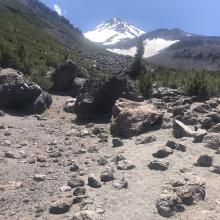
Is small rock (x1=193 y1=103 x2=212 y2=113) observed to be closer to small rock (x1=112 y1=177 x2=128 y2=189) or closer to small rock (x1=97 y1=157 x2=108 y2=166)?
small rock (x1=97 y1=157 x2=108 y2=166)

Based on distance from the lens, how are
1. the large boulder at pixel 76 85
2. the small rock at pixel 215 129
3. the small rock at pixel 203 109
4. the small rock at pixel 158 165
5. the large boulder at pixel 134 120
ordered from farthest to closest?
the large boulder at pixel 76 85 < the small rock at pixel 203 109 < the large boulder at pixel 134 120 < the small rock at pixel 215 129 < the small rock at pixel 158 165

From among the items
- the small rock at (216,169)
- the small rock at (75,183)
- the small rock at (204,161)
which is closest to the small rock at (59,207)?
the small rock at (75,183)

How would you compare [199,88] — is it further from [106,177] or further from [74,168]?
[106,177]

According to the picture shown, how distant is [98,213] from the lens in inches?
405

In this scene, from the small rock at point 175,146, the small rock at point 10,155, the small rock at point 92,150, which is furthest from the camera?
the small rock at point 92,150

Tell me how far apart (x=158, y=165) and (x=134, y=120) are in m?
5.61

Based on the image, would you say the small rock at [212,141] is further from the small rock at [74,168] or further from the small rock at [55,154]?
the small rock at [55,154]

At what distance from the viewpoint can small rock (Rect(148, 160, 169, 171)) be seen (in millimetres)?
13133

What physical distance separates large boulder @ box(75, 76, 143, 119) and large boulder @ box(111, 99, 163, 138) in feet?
8.60

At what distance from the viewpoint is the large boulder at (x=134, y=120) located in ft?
60.3

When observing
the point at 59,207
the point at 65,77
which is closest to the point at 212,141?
the point at 59,207

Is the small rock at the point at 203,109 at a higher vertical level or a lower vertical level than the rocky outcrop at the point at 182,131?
higher

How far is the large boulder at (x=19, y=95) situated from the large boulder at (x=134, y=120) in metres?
4.80

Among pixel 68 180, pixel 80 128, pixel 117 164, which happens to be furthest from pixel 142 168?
pixel 80 128
